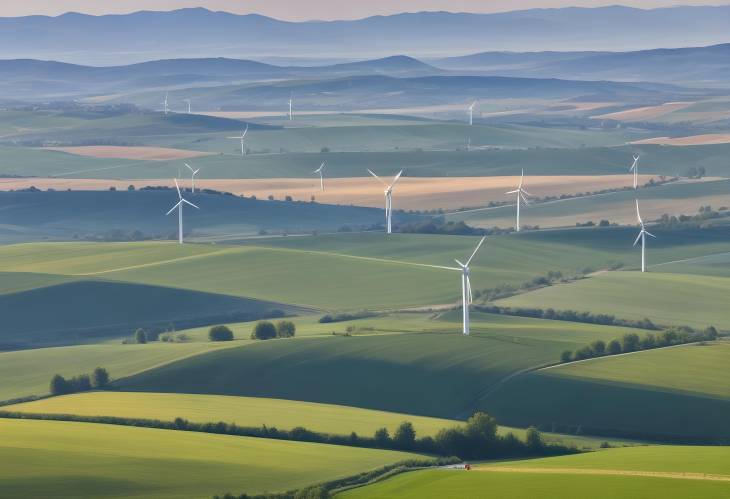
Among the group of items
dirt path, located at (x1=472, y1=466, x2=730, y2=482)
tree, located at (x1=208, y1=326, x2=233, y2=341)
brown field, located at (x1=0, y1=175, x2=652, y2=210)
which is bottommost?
tree, located at (x1=208, y1=326, x2=233, y2=341)

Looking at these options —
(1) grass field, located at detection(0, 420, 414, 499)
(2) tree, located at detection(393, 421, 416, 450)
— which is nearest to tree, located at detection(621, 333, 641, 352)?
(2) tree, located at detection(393, 421, 416, 450)

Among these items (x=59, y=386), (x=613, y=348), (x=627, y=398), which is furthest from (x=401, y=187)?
(x=627, y=398)

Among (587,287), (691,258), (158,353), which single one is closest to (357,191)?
(691,258)

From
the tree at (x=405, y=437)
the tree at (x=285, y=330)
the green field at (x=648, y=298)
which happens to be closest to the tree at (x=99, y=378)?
the tree at (x=285, y=330)

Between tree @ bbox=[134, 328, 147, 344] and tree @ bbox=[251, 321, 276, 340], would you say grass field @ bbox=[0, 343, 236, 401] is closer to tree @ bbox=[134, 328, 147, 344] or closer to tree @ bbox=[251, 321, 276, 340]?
tree @ bbox=[134, 328, 147, 344]

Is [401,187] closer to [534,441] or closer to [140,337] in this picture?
[140,337]

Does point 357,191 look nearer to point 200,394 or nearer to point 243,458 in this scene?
point 200,394

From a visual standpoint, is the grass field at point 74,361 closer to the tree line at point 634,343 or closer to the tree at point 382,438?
the tree line at point 634,343
